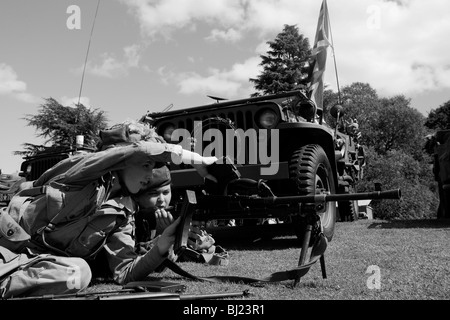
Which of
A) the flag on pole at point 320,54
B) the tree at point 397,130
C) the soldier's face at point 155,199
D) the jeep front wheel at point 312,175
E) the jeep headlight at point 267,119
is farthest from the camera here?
the tree at point 397,130

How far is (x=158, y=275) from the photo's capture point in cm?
367

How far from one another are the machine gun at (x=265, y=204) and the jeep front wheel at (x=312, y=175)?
124 cm

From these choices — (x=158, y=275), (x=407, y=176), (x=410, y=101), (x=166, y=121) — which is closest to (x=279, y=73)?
(x=407, y=176)

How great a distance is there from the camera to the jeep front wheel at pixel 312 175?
4832mm

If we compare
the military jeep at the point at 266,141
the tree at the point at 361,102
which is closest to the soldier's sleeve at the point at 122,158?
the military jeep at the point at 266,141

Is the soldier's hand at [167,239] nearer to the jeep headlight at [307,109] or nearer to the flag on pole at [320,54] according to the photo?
the jeep headlight at [307,109]

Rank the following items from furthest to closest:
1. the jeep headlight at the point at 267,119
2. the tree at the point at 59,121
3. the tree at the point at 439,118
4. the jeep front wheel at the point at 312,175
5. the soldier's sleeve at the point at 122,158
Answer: the tree at the point at 439,118 < the tree at the point at 59,121 < the jeep headlight at the point at 267,119 < the jeep front wheel at the point at 312,175 < the soldier's sleeve at the point at 122,158

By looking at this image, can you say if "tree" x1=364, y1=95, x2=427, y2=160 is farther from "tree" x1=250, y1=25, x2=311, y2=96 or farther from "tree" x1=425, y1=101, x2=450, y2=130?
"tree" x1=250, y1=25, x2=311, y2=96

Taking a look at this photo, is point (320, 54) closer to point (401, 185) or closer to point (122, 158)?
point (122, 158)

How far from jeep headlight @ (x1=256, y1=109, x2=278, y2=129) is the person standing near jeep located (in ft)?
7.70

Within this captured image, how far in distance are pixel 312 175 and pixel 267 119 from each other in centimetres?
93

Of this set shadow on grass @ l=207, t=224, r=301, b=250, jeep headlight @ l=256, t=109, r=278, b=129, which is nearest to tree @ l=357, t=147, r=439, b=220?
shadow on grass @ l=207, t=224, r=301, b=250

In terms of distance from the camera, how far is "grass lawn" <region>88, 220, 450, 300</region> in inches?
111

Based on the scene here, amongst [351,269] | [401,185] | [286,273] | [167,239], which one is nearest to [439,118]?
[401,185]
